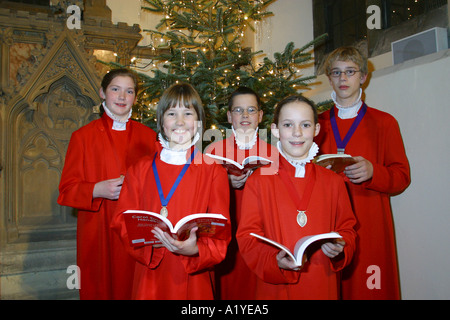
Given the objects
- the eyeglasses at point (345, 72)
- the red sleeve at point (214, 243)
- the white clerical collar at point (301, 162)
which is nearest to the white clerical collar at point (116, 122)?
the red sleeve at point (214, 243)

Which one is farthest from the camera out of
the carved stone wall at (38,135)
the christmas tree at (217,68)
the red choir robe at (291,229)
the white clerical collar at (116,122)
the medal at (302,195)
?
the carved stone wall at (38,135)

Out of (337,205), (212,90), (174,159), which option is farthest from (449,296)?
(212,90)

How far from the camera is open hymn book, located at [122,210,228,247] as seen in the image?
1.53 meters

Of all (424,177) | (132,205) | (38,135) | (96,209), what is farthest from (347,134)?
(38,135)

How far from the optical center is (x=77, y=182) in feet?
8.25

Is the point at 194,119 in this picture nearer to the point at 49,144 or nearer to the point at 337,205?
the point at 337,205

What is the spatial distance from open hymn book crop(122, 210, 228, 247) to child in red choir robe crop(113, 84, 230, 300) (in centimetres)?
7

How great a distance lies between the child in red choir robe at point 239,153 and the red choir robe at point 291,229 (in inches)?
24.8

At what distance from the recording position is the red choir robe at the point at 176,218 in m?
1.81

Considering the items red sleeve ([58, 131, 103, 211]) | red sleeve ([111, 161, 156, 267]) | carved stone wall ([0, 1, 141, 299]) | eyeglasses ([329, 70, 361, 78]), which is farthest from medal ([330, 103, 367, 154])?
carved stone wall ([0, 1, 141, 299])

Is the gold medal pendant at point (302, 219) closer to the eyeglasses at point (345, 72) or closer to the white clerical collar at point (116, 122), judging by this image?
the eyeglasses at point (345, 72)

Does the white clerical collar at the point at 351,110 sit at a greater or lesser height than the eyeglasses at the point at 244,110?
lesser

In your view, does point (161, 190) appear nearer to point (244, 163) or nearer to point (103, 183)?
point (244, 163)
